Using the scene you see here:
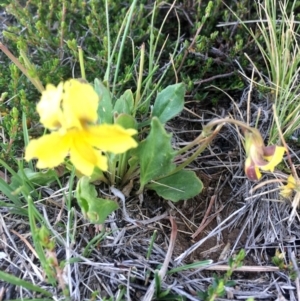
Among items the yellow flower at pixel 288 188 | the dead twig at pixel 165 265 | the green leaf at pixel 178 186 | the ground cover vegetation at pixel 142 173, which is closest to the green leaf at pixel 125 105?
the ground cover vegetation at pixel 142 173

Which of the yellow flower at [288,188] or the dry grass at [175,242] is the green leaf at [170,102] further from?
the yellow flower at [288,188]

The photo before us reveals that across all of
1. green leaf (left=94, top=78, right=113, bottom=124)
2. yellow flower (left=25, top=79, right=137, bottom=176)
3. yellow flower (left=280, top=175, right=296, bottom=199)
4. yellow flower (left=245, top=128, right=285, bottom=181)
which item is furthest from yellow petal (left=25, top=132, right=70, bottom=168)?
yellow flower (left=280, top=175, right=296, bottom=199)

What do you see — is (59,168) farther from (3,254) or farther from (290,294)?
Answer: (290,294)

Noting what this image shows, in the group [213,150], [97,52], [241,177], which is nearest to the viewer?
[241,177]

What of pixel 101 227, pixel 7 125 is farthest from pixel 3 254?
pixel 7 125

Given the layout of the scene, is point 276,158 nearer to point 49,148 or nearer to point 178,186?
point 178,186

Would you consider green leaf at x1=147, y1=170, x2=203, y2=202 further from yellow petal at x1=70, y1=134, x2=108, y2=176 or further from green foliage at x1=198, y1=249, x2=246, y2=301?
yellow petal at x1=70, y1=134, x2=108, y2=176
